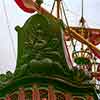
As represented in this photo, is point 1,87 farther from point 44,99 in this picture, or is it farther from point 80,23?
point 80,23

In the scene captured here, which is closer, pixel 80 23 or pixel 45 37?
pixel 45 37

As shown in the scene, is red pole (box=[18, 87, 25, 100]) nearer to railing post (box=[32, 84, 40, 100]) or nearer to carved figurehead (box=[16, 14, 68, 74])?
railing post (box=[32, 84, 40, 100])

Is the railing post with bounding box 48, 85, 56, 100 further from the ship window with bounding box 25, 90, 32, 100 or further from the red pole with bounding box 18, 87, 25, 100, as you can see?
the red pole with bounding box 18, 87, 25, 100

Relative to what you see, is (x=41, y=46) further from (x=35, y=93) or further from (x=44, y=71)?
(x=35, y=93)

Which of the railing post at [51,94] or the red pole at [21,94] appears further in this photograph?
the red pole at [21,94]

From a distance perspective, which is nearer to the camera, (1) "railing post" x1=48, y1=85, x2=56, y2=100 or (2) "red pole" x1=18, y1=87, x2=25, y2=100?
(1) "railing post" x1=48, y1=85, x2=56, y2=100

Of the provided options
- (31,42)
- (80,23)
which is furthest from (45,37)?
(80,23)

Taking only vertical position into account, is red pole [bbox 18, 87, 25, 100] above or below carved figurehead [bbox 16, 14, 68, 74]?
below

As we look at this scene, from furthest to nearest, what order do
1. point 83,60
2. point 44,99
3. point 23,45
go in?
1. point 83,60
2. point 23,45
3. point 44,99

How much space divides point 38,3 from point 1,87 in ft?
6.99

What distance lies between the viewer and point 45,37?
9.80 metres

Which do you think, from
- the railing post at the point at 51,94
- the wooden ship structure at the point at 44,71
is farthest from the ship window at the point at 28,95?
the railing post at the point at 51,94

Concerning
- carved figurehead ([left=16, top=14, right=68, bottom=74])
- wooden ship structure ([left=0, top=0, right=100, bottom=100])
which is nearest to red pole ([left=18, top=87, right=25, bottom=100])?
wooden ship structure ([left=0, top=0, right=100, bottom=100])

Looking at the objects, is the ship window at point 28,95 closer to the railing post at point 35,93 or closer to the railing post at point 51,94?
the railing post at point 35,93
